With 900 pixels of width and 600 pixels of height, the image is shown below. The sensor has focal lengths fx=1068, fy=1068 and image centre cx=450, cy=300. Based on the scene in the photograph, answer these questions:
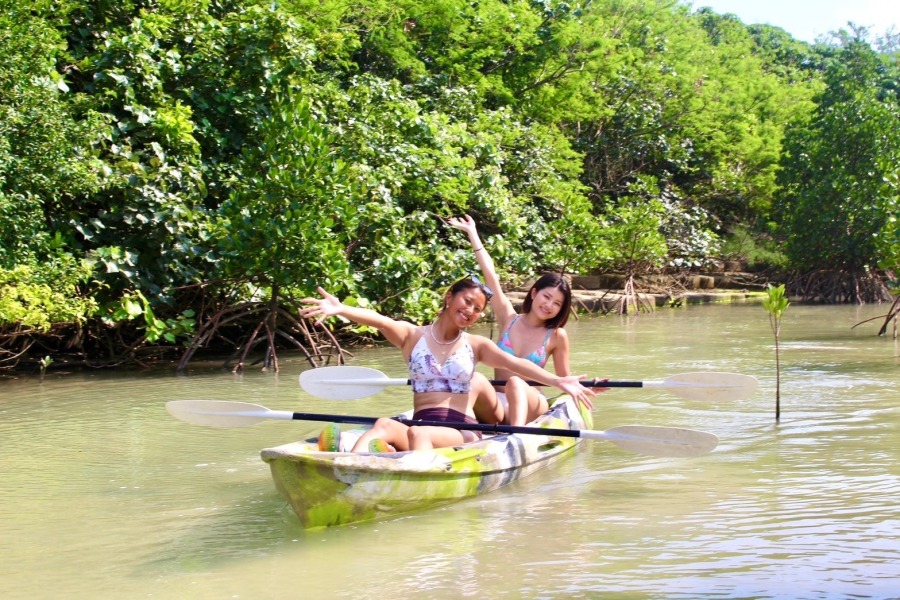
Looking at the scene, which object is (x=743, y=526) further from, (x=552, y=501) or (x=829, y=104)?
(x=829, y=104)

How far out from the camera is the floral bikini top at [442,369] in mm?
5875

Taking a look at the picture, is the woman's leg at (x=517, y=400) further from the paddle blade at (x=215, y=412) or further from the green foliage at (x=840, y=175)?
the green foliage at (x=840, y=175)

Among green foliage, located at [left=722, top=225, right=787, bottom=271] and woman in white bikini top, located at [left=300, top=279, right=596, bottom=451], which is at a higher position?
green foliage, located at [left=722, top=225, right=787, bottom=271]

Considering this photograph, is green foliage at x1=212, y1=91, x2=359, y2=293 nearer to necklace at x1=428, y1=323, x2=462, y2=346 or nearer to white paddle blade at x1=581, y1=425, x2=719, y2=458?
necklace at x1=428, y1=323, x2=462, y2=346

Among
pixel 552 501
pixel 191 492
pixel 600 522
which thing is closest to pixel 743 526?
pixel 600 522

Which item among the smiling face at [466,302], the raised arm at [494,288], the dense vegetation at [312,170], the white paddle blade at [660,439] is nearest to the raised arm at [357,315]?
the smiling face at [466,302]

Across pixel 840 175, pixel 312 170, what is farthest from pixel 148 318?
pixel 840 175

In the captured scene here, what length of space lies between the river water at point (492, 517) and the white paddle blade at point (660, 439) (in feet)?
0.81

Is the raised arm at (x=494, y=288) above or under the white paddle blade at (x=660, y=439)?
above

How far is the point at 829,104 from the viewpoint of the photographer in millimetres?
24047

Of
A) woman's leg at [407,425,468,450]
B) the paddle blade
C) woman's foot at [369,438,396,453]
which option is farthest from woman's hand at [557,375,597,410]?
the paddle blade

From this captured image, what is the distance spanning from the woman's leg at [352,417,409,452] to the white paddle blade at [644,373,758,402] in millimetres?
2335

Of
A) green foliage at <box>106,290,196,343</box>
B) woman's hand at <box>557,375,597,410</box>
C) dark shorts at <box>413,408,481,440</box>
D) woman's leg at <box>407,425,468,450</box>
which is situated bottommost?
woman's leg at <box>407,425,468,450</box>

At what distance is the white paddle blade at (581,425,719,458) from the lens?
5926 millimetres
